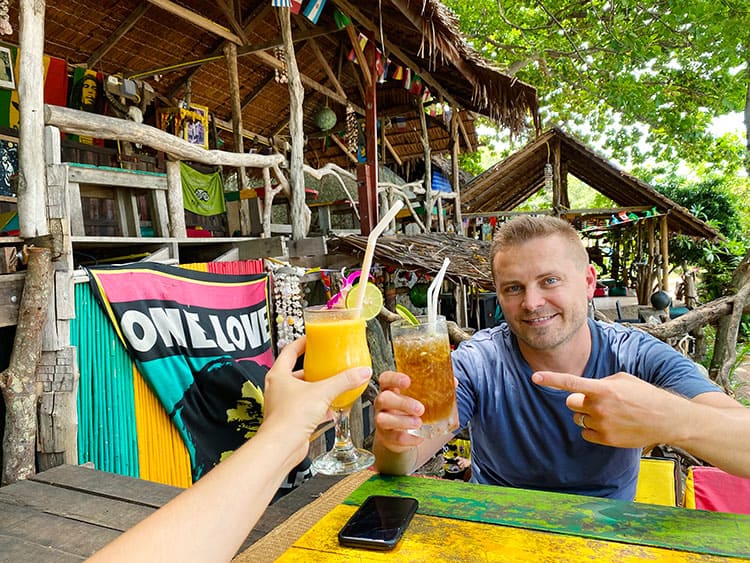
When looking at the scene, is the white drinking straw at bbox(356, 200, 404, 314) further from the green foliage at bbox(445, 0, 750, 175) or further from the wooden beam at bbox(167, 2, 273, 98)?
the green foliage at bbox(445, 0, 750, 175)

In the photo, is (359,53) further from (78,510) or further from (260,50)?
(78,510)

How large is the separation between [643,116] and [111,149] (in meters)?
10.4

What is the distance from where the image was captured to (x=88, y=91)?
636 centimetres

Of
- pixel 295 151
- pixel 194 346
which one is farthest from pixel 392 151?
pixel 194 346

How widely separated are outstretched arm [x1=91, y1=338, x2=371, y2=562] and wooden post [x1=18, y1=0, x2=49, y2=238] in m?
1.77

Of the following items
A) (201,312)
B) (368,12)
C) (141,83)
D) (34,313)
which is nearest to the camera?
(34,313)

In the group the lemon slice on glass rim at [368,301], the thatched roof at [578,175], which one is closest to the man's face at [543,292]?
the lemon slice on glass rim at [368,301]

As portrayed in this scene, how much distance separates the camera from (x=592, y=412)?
1112 millimetres

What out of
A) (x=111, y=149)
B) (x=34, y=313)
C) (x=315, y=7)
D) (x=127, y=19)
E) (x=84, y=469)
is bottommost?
(x=84, y=469)

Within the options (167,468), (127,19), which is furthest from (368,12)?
(167,468)

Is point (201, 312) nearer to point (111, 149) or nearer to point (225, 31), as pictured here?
point (225, 31)

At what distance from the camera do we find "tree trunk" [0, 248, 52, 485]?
1.99 m

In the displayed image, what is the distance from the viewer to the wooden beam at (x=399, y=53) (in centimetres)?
506

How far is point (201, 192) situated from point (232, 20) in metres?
2.00
